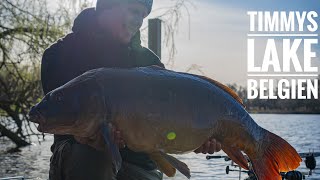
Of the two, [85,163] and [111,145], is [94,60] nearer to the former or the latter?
[85,163]

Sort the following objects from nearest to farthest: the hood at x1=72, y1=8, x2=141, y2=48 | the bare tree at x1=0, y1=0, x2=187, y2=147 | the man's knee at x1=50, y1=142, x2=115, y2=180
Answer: the man's knee at x1=50, y1=142, x2=115, y2=180 → the hood at x1=72, y1=8, x2=141, y2=48 → the bare tree at x1=0, y1=0, x2=187, y2=147

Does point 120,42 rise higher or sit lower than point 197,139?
higher

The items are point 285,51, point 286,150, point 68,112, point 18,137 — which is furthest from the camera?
point 18,137

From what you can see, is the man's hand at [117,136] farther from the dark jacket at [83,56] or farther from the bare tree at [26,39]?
the bare tree at [26,39]

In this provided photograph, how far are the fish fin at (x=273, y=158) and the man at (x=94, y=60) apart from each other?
82cm

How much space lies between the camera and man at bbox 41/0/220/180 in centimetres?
294

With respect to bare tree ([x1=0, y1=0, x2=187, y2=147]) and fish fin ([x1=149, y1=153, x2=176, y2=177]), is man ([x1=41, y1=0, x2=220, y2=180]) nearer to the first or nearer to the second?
fish fin ([x1=149, y1=153, x2=176, y2=177])

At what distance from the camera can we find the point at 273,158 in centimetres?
272

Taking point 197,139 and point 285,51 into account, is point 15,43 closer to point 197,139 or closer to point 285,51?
point 285,51

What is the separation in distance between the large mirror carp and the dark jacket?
60 cm

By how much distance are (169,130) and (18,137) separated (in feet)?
56.7

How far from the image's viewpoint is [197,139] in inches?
101

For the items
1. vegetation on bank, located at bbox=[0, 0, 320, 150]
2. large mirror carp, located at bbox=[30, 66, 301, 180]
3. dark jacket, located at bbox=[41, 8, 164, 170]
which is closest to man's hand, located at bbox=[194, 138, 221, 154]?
large mirror carp, located at bbox=[30, 66, 301, 180]

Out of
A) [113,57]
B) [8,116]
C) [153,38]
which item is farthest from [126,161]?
[8,116]
